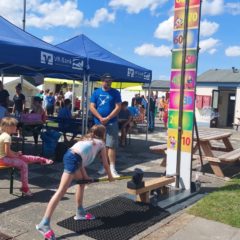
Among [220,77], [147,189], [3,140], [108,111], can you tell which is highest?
[220,77]

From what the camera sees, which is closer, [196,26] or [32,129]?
[196,26]

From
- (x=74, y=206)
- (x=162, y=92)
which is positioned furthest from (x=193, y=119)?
(x=162, y=92)

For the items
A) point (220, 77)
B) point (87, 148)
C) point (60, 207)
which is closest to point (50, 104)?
point (220, 77)

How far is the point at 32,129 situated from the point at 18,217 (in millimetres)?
4800

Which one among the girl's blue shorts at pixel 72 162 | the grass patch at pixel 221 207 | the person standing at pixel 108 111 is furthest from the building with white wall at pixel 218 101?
the girl's blue shorts at pixel 72 162

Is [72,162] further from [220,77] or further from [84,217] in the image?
[220,77]

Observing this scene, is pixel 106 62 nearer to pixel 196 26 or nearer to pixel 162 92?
pixel 196 26

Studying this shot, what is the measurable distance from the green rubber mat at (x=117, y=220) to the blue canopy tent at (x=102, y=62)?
4.29 m

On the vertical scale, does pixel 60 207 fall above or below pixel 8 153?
below

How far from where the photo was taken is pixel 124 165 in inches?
335

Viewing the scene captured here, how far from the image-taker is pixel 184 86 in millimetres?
6082

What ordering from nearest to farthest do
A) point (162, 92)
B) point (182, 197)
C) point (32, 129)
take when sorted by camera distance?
point (182, 197) < point (32, 129) < point (162, 92)

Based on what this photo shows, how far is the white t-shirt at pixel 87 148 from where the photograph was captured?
4.33 metres

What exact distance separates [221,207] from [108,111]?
2.70 m
